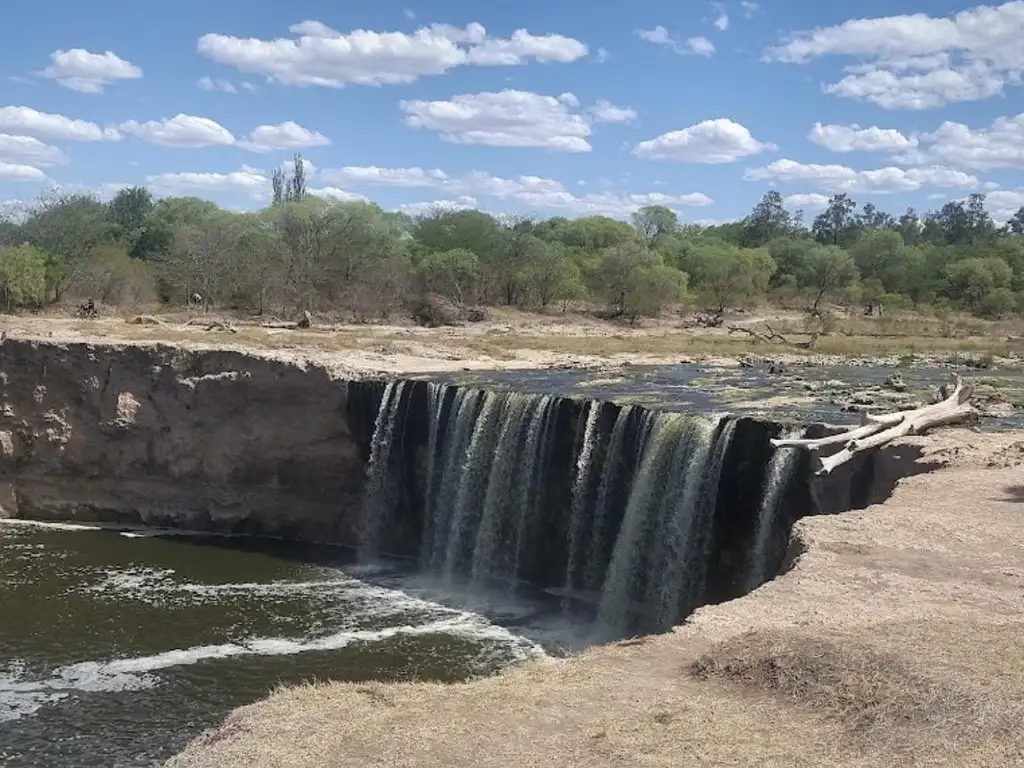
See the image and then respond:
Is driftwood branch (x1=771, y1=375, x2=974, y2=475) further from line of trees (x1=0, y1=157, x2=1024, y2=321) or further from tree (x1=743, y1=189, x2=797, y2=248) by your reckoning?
tree (x1=743, y1=189, x2=797, y2=248)

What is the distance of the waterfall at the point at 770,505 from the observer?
1750 centimetres

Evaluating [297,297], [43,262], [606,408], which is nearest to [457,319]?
[297,297]

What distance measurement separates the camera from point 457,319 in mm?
50438

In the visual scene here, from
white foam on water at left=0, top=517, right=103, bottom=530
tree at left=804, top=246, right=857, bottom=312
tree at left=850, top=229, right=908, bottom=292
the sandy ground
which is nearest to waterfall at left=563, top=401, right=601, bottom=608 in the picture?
the sandy ground

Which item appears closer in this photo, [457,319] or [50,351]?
[50,351]

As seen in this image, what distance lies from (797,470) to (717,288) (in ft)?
145

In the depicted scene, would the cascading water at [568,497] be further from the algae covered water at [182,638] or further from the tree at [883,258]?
the tree at [883,258]

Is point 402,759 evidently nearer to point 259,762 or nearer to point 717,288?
point 259,762

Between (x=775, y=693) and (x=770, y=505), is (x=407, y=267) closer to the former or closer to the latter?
(x=770, y=505)

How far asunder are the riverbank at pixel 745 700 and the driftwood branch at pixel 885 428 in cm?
478

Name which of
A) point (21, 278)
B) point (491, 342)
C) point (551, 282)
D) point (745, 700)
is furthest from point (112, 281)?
point (745, 700)

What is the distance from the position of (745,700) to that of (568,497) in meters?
13.8

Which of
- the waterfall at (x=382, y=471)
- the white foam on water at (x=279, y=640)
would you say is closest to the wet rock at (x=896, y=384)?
the waterfall at (x=382, y=471)

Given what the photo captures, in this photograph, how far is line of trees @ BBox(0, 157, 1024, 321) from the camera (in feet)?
168
